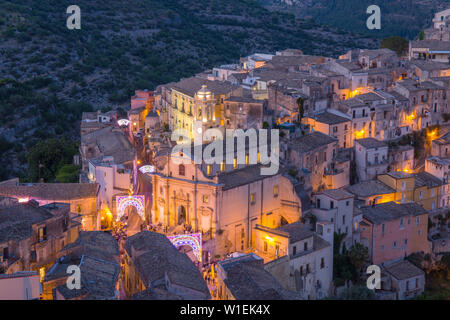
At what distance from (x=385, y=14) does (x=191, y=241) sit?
10201 centimetres

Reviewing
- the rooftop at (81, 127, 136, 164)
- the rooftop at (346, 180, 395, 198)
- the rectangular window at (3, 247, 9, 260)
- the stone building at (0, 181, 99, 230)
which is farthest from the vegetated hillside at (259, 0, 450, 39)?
the rectangular window at (3, 247, 9, 260)

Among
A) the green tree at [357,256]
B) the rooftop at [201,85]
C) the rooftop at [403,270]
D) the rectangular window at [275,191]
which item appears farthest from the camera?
the rooftop at [201,85]

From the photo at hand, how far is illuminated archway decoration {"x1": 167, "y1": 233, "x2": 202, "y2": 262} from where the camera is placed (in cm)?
4041

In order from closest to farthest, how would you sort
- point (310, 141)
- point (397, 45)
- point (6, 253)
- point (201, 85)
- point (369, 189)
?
point (6, 253)
point (369, 189)
point (310, 141)
point (201, 85)
point (397, 45)

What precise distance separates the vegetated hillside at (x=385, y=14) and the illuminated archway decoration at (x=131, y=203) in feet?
274

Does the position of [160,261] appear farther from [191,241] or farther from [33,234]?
[33,234]

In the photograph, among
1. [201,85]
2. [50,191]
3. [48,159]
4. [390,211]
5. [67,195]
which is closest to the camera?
[67,195]

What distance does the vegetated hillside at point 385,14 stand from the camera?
123938 millimetres

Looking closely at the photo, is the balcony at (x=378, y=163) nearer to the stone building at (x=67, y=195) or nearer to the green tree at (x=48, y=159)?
the stone building at (x=67, y=195)

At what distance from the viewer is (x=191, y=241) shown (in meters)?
40.6

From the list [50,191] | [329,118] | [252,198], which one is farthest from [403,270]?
[50,191]

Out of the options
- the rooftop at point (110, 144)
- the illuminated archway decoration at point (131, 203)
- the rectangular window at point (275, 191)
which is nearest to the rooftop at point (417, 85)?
the rectangular window at point (275, 191)

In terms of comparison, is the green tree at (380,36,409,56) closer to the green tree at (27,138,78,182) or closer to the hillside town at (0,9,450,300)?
the hillside town at (0,9,450,300)

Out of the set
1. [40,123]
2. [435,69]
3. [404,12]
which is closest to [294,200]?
[435,69]
